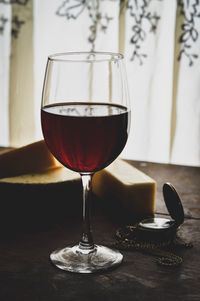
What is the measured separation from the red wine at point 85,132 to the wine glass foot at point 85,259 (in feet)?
0.43

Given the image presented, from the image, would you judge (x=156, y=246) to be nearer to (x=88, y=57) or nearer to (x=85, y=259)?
(x=85, y=259)

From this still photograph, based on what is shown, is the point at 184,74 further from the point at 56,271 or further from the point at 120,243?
the point at 56,271

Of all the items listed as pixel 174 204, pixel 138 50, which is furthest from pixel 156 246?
pixel 138 50

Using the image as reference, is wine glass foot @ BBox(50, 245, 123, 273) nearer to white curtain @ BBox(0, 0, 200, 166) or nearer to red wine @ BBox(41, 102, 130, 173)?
red wine @ BBox(41, 102, 130, 173)

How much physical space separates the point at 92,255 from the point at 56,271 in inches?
2.8

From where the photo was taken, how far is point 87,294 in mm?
709

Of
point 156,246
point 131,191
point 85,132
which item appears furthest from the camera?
point 131,191

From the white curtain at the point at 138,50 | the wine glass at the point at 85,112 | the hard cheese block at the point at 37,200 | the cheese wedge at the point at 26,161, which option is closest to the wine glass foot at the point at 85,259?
the wine glass at the point at 85,112

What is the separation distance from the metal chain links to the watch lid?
0.03 meters

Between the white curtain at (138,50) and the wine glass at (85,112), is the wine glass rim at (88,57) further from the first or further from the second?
the white curtain at (138,50)

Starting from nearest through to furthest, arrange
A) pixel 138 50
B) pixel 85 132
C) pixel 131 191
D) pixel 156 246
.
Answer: pixel 85 132, pixel 156 246, pixel 131 191, pixel 138 50

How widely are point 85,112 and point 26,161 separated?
320 millimetres

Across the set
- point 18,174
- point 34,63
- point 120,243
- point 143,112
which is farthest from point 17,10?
point 120,243

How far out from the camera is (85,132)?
74 cm
